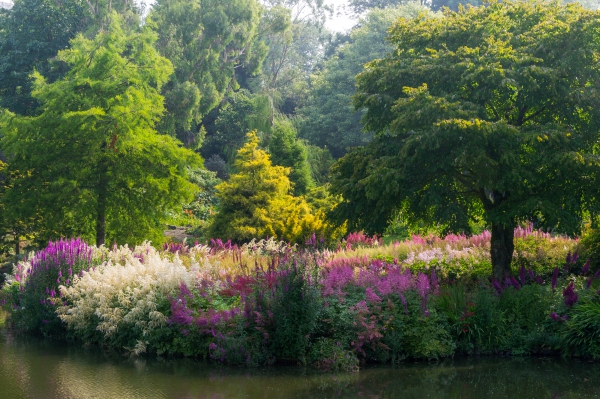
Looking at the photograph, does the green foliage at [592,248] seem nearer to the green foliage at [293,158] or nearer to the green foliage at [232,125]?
the green foliage at [293,158]

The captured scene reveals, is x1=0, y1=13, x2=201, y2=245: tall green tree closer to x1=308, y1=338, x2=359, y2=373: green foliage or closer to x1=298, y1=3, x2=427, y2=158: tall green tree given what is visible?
x1=308, y1=338, x2=359, y2=373: green foliage

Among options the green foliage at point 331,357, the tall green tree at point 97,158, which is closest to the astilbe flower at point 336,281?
the green foliage at point 331,357

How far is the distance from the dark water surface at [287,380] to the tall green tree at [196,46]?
25.5 meters

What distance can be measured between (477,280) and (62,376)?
7.70 m

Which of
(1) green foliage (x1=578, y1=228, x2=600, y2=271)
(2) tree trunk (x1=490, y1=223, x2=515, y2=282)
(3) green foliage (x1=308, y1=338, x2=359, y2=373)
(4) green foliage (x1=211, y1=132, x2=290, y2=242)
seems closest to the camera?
(3) green foliage (x1=308, y1=338, x2=359, y2=373)

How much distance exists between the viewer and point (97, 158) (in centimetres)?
1700

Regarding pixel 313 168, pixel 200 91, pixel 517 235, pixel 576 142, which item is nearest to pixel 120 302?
pixel 576 142

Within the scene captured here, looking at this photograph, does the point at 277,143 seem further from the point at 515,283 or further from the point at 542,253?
the point at 515,283

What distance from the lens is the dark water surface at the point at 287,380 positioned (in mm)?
7789

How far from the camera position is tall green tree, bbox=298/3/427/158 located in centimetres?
3875

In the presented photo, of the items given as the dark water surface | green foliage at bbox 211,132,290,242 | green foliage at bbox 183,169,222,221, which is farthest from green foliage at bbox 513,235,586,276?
green foliage at bbox 183,169,222,221

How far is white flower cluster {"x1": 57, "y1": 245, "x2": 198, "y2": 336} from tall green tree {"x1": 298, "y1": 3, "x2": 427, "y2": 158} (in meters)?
27.1

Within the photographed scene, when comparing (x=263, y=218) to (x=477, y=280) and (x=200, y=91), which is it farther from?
(x=200, y=91)

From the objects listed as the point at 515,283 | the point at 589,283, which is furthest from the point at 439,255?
the point at 589,283
